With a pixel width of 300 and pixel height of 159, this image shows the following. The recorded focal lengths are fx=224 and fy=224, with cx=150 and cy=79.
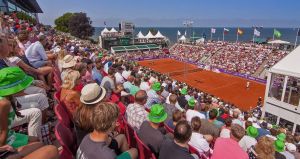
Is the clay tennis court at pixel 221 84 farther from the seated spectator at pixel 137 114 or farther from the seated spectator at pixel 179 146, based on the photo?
the seated spectator at pixel 179 146

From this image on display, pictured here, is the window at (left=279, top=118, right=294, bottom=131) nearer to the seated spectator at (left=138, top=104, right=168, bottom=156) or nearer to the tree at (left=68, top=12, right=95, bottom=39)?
the seated spectator at (left=138, top=104, right=168, bottom=156)

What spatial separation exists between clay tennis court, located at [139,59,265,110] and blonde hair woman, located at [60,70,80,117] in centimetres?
2510

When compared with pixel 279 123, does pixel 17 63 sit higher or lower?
higher

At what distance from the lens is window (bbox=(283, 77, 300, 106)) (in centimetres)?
1620

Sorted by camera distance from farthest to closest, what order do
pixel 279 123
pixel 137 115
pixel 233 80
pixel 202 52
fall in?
pixel 202 52, pixel 233 80, pixel 279 123, pixel 137 115

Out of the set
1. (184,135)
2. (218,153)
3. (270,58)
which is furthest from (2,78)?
(270,58)

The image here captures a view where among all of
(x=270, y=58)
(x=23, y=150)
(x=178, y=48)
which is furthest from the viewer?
(x=178, y=48)

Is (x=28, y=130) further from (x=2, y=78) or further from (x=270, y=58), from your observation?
(x=270, y=58)

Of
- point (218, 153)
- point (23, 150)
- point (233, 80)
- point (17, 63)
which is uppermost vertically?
point (17, 63)

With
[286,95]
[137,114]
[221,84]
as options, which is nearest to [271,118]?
[286,95]

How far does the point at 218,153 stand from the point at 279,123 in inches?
631

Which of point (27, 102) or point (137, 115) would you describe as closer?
point (27, 102)

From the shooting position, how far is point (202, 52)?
186ft

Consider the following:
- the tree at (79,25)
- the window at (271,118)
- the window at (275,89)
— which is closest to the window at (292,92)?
the window at (275,89)
